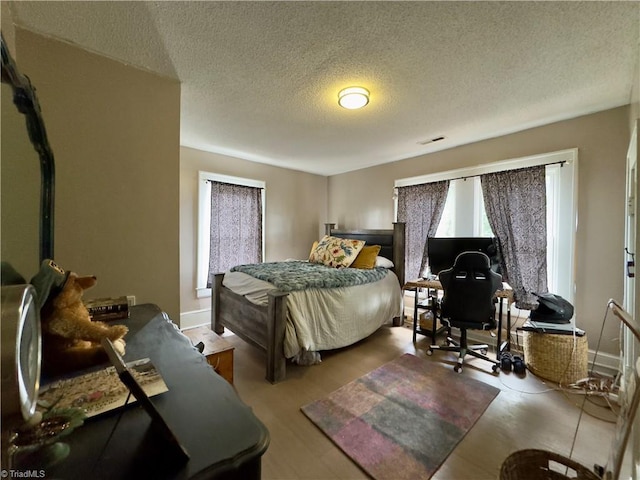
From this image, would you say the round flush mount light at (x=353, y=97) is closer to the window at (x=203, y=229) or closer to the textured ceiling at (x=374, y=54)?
the textured ceiling at (x=374, y=54)

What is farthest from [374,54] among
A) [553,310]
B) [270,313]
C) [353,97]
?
[553,310]

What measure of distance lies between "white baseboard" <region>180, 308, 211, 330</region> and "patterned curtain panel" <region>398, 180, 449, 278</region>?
2.96 meters

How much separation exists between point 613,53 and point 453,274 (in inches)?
69.7

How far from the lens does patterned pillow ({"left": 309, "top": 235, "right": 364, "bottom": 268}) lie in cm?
350

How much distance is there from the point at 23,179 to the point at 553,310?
11.4ft

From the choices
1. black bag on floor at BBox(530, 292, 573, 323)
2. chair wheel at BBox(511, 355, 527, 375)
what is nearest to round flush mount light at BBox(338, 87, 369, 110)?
black bag on floor at BBox(530, 292, 573, 323)

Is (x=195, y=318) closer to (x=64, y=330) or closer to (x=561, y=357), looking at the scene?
(x=64, y=330)

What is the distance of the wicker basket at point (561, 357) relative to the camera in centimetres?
210

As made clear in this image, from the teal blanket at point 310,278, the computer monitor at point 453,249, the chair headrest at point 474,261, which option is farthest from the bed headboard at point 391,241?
the chair headrest at point 474,261

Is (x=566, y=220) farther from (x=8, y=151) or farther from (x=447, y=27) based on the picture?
(x=8, y=151)

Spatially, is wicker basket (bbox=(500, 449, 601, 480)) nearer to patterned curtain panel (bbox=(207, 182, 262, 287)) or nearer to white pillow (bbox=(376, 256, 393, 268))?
white pillow (bbox=(376, 256, 393, 268))

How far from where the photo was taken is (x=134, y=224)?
1696mm

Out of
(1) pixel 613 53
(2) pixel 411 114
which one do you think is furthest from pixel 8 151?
(1) pixel 613 53

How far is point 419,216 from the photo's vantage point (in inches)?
142
